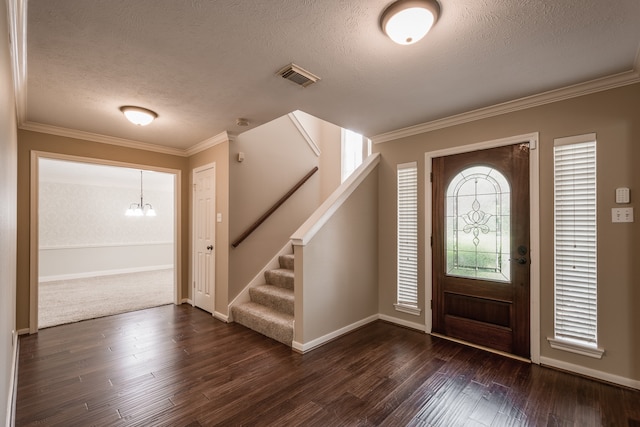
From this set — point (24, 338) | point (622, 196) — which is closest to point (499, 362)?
point (622, 196)

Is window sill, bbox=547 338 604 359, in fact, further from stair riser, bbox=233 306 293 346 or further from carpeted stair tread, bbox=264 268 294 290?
carpeted stair tread, bbox=264 268 294 290

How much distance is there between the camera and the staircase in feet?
10.4

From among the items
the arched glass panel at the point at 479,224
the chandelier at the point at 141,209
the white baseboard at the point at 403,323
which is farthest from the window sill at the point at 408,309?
the chandelier at the point at 141,209

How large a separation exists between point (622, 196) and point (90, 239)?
355 inches

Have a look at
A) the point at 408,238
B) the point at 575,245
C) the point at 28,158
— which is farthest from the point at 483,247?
the point at 28,158

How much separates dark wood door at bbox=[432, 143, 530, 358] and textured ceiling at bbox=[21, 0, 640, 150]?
2.08 ft

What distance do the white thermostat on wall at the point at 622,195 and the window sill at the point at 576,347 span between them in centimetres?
120

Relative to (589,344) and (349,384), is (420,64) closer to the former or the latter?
(349,384)

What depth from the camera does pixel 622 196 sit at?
2281 mm

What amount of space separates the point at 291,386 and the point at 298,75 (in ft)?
7.94

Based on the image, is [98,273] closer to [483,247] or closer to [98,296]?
[98,296]

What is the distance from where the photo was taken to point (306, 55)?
204 cm

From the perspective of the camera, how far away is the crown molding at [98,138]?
3436mm

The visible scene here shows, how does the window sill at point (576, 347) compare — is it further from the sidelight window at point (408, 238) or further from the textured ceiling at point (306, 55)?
the textured ceiling at point (306, 55)
